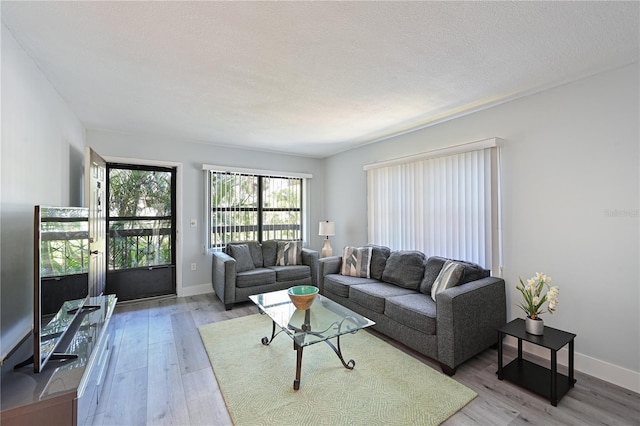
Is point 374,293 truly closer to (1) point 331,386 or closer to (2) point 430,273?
(2) point 430,273

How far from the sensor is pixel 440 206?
132 inches

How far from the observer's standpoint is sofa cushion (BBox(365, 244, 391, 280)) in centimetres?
354

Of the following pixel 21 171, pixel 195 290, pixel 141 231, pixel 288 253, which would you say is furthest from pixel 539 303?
pixel 141 231

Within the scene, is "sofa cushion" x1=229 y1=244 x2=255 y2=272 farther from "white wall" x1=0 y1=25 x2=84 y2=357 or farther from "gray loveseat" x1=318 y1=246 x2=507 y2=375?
"white wall" x1=0 y1=25 x2=84 y2=357

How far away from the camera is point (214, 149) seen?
451 cm

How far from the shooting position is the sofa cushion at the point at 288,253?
4500 millimetres

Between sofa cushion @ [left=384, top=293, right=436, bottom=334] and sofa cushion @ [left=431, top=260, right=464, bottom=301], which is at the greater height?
sofa cushion @ [left=431, top=260, right=464, bottom=301]

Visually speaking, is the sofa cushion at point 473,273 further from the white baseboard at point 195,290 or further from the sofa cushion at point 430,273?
the white baseboard at point 195,290

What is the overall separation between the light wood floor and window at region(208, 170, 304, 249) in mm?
2028

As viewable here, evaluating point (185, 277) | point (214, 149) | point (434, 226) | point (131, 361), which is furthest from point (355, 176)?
point (131, 361)

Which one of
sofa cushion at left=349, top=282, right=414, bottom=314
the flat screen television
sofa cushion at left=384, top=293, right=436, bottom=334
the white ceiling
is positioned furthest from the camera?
sofa cushion at left=349, top=282, right=414, bottom=314

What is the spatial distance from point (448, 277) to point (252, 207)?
336cm

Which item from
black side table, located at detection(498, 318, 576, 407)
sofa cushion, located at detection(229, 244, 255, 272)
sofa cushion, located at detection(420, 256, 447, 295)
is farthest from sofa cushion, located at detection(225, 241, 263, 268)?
black side table, located at detection(498, 318, 576, 407)

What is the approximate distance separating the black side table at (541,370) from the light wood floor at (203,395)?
54 mm
